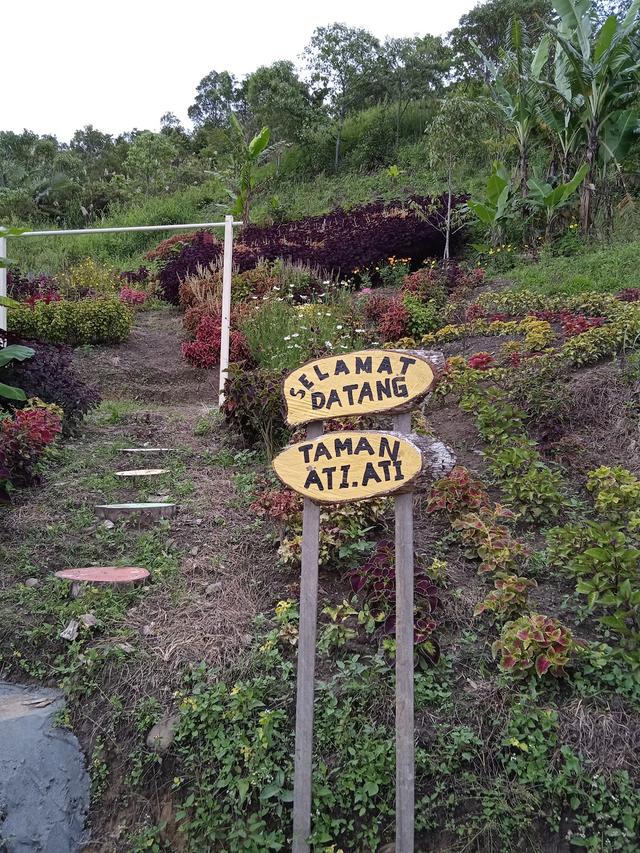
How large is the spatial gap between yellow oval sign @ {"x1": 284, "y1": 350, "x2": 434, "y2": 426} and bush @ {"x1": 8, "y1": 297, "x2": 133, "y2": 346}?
6973mm

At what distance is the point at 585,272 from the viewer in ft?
27.5

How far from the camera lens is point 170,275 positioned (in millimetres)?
11367

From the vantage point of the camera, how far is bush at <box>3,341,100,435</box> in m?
5.22

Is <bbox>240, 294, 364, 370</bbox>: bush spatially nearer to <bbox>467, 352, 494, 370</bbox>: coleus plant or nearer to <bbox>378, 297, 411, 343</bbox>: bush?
<bbox>378, 297, 411, 343</bbox>: bush

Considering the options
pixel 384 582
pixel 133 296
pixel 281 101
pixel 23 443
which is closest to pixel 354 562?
pixel 384 582

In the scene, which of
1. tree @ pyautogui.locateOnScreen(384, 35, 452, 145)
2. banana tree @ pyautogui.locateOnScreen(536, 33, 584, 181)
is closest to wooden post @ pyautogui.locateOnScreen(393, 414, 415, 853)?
banana tree @ pyautogui.locateOnScreen(536, 33, 584, 181)

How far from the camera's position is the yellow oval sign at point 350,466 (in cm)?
227

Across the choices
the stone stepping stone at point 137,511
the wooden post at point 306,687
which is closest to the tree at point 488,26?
the stone stepping stone at point 137,511

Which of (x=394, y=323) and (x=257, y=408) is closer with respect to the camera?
(x=257, y=408)

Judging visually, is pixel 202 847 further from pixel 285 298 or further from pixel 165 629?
pixel 285 298

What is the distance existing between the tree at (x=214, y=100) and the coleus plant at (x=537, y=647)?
3785cm

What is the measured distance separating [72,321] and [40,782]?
700cm

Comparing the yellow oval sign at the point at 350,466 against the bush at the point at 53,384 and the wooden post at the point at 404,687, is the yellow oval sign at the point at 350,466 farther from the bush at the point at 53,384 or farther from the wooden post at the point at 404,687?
the bush at the point at 53,384

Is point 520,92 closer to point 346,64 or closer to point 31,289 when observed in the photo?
point 31,289
